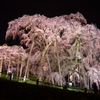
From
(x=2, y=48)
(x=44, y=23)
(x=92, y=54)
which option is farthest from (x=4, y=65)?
(x=92, y=54)

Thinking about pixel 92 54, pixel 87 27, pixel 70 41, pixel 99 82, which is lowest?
pixel 99 82

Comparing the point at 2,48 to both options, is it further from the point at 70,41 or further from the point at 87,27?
the point at 87,27

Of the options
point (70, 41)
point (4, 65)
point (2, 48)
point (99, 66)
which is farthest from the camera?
point (4, 65)

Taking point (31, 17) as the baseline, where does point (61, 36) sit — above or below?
below

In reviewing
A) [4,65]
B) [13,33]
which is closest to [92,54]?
[13,33]

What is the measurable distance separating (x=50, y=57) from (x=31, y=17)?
6.71m

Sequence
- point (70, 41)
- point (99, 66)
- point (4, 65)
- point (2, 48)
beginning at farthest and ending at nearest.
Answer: point (4, 65)
point (2, 48)
point (70, 41)
point (99, 66)

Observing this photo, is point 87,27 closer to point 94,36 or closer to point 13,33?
point 94,36

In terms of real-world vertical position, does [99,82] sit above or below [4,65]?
below

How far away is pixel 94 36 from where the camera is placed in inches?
847

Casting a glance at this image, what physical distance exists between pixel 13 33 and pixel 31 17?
3897 millimetres

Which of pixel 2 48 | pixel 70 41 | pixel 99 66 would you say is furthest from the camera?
pixel 2 48

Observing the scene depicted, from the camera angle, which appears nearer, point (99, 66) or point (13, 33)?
point (99, 66)

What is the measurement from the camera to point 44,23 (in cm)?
2292
